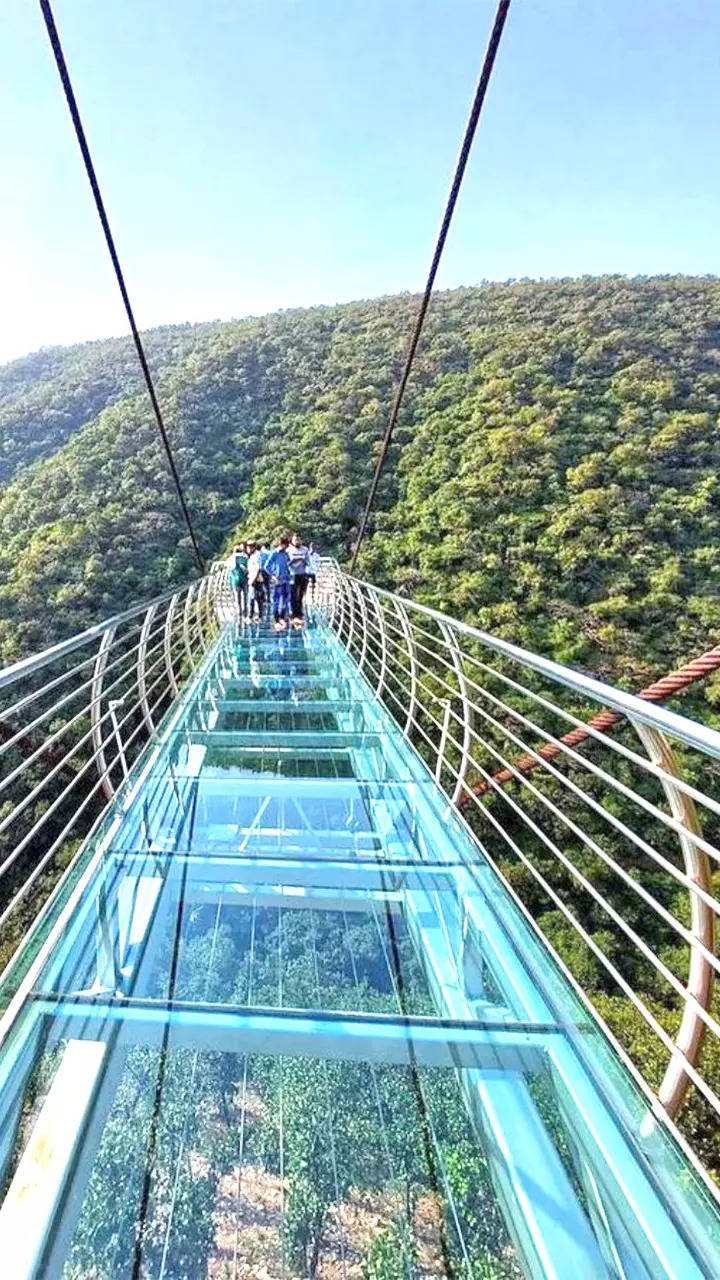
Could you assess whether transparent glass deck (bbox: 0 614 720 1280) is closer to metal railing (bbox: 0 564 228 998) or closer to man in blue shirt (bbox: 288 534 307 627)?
metal railing (bbox: 0 564 228 998)

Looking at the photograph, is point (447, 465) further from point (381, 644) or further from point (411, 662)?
point (411, 662)

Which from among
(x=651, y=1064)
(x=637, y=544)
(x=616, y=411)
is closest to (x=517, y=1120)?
(x=651, y=1064)

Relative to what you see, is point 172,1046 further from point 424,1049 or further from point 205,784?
point 205,784

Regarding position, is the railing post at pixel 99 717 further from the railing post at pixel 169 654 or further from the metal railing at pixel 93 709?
the railing post at pixel 169 654

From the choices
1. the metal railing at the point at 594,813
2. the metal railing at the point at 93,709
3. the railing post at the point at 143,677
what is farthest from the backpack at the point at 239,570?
the railing post at the point at 143,677

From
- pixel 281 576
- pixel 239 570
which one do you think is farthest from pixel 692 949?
pixel 239 570

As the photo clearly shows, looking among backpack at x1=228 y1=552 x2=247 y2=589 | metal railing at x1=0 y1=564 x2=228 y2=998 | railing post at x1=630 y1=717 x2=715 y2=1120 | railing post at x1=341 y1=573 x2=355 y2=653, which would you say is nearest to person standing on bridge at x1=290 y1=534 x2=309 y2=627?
railing post at x1=341 y1=573 x2=355 y2=653
